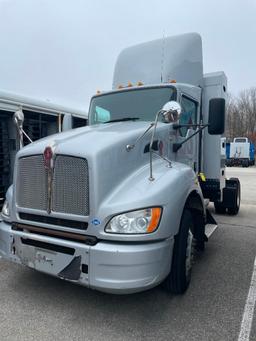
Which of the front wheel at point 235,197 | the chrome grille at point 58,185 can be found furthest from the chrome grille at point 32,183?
the front wheel at point 235,197

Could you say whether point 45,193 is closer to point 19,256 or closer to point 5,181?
point 19,256

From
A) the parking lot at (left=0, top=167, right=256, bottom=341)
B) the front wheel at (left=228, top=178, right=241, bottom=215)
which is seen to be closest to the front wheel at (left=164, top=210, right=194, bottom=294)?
the parking lot at (left=0, top=167, right=256, bottom=341)

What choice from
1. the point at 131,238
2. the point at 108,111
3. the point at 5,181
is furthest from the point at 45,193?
the point at 5,181

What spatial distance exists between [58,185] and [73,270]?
2.55ft

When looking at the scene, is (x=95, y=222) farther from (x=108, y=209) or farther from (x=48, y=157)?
(x=48, y=157)

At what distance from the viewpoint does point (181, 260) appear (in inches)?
117

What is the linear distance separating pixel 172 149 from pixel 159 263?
1.67 m

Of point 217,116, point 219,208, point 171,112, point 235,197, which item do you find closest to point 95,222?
point 171,112

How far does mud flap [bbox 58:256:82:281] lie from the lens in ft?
8.36

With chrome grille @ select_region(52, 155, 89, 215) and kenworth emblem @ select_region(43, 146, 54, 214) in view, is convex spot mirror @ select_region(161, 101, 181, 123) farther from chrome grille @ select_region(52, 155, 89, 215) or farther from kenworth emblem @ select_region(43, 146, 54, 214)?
kenworth emblem @ select_region(43, 146, 54, 214)

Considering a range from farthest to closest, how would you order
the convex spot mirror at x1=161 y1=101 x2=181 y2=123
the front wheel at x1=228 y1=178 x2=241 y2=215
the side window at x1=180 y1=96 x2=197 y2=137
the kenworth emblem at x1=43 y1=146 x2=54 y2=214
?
the front wheel at x1=228 y1=178 x2=241 y2=215
the side window at x1=180 y1=96 x2=197 y2=137
the convex spot mirror at x1=161 y1=101 x2=181 y2=123
the kenworth emblem at x1=43 y1=146 x2=54 y2=214

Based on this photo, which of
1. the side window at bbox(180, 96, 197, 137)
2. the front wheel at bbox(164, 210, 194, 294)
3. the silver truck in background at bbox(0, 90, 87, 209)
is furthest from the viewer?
the silver truck in background at bbox(0, 90, 87, 209)

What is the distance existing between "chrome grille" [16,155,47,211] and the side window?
2085mm

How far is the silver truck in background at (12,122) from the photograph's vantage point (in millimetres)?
6520
